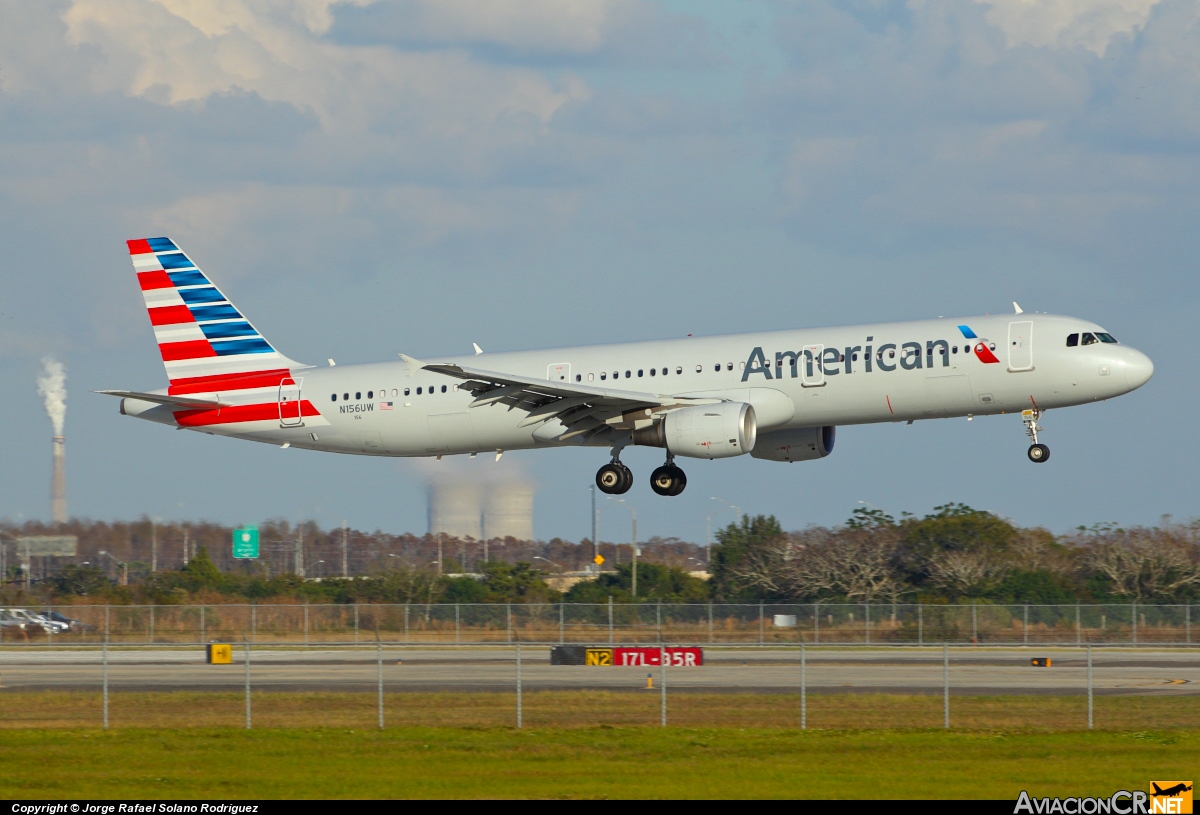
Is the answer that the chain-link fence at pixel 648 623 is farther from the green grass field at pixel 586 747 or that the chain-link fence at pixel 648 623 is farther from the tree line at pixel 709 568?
the green grass field at pixel 586 747

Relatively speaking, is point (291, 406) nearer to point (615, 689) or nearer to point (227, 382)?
point (227, 382)

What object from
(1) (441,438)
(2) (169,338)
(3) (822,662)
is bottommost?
(3) (822,662)

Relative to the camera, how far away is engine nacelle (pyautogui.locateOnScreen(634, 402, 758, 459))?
130ft

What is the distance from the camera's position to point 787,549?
2854 inches

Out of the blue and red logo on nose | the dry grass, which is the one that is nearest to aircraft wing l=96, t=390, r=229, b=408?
the dry grass

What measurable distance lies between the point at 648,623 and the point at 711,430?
16.8 m

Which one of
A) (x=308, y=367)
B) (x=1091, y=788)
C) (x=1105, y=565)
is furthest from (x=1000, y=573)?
(x=1091, y=788)

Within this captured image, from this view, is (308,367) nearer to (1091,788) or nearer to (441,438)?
(441,438)

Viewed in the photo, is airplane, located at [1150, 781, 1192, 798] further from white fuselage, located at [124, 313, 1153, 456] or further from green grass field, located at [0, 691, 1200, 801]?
white fuselage, located at [124, 313, 1153, 456]

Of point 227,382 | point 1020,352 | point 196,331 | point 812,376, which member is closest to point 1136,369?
point 1020,352

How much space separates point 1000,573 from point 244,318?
113 feet

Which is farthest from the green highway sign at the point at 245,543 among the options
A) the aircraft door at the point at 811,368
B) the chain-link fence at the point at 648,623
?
the aircraft door at the point at 811,368

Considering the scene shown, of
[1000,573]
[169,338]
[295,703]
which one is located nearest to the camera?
[295,703]

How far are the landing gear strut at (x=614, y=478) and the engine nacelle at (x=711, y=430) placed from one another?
3522 mm
